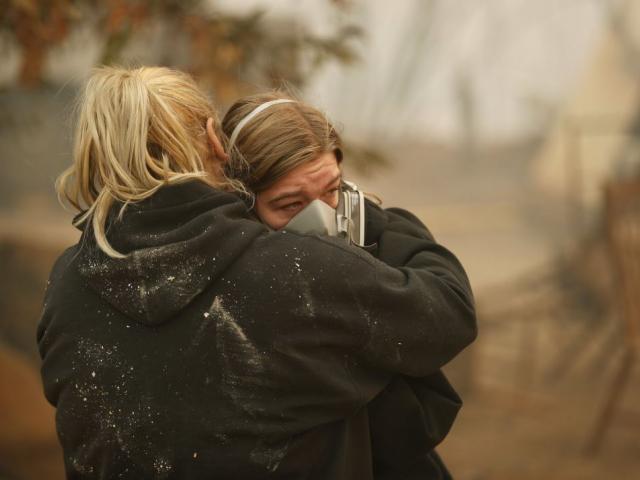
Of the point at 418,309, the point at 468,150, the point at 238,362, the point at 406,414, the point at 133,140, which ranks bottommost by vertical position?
the point at 468,150

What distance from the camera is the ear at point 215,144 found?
1758 millimetres

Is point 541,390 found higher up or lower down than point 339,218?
lower down

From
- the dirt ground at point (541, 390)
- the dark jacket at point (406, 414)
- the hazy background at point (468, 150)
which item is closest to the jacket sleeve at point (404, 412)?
the dark jacket at point (406, 414)

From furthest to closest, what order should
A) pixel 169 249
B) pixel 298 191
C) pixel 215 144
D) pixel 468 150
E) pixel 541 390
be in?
1. pixel 468 150
2. pixel 541 390
3. pixel 298 191
4. pixel 215 144
5. pixel 169 249

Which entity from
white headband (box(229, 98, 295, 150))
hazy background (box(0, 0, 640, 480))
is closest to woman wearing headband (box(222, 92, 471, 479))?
white headband (box(229, 98, 295, 150))

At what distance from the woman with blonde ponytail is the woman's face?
19cm

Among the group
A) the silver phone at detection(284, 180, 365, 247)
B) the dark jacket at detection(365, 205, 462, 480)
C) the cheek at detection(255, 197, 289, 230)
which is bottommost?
the dark jacket at detection(365, 205, 462, 480)

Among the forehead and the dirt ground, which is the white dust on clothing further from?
the dirt ground

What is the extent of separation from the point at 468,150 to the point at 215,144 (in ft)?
58.5

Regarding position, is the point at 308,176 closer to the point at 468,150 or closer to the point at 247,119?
the point at 247,119

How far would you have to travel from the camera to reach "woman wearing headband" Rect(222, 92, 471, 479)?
1830mm

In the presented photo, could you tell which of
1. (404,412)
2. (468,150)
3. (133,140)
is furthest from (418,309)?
(468,150)

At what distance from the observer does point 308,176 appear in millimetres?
1894

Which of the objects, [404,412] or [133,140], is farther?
[404,412]
